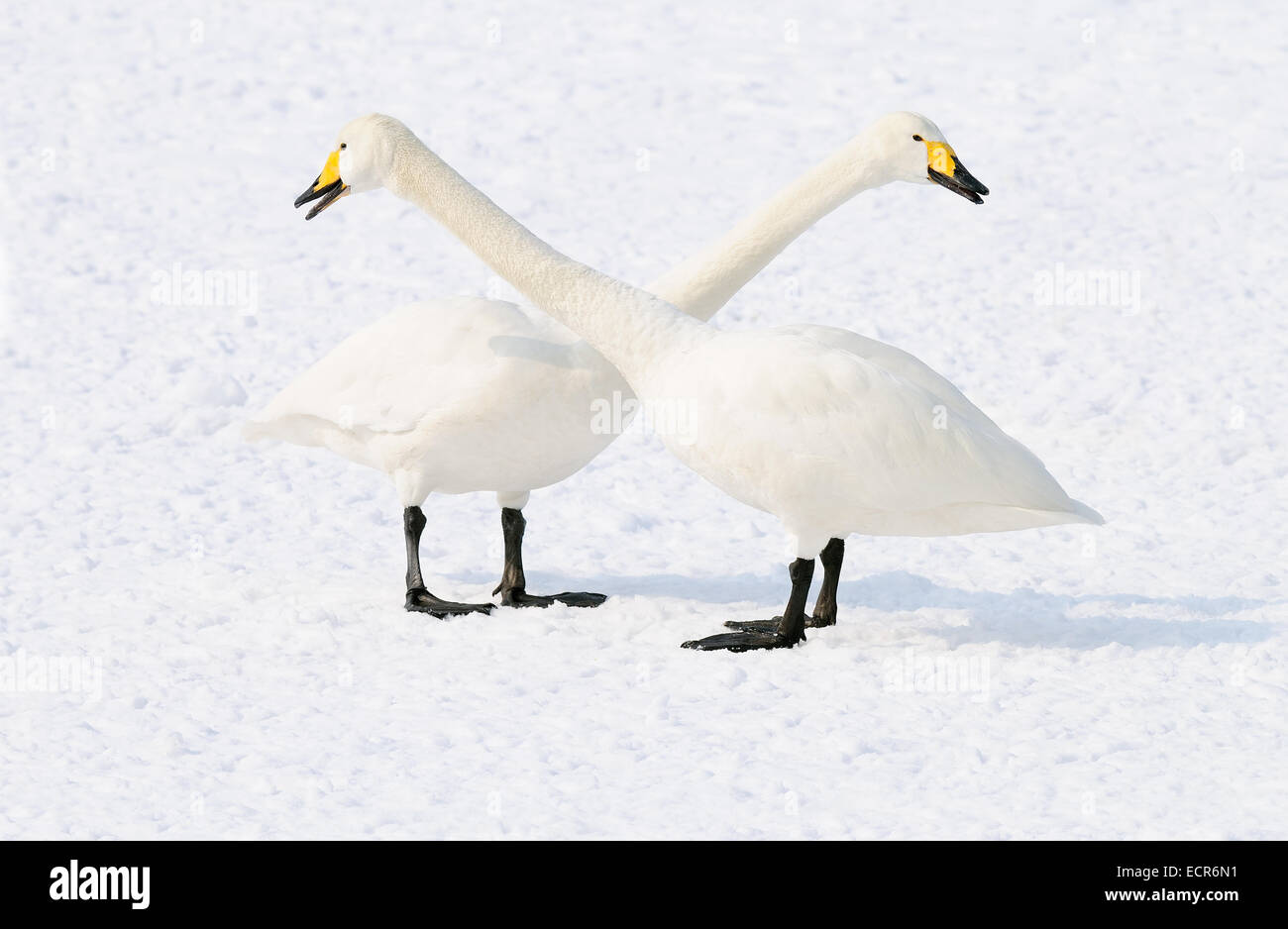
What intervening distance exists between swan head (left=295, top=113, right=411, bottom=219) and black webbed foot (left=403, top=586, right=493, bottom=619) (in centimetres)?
188

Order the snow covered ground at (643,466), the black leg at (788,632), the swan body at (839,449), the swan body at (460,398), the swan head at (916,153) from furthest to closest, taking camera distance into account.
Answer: the swan head at (916,153) < the swan body at (460,398) < the black leg at (788,632) < the swan body at (839,449) < the snow covered ground at (643,466)

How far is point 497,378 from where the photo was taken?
752 centimetres

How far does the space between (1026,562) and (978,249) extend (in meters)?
4.92

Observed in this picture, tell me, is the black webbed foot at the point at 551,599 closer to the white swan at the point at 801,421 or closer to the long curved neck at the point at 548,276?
the white swan at the point at 801,421

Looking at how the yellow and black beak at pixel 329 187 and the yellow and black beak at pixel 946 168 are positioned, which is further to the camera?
the yellow and black beak at pixel 329 187

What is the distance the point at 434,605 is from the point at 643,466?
2951 millimetres

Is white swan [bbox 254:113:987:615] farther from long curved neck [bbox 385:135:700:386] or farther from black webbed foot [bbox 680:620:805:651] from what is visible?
black webbed foot [bbox 680:620:805:651]

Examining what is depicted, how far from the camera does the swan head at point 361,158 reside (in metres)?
7.68

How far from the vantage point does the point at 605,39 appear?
16.7 metres

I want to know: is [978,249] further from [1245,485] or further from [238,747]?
[238,747]

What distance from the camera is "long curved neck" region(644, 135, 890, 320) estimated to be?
7801 millimetres

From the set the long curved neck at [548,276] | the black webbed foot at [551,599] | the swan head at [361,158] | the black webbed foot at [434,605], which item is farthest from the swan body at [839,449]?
the swan head at [361,158]

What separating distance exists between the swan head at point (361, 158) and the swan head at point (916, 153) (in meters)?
2.22

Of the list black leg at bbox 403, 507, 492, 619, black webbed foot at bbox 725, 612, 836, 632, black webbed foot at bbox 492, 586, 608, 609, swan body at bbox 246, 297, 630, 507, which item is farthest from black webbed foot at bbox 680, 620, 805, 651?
black leg at bbox 403, 507, 492, 619
